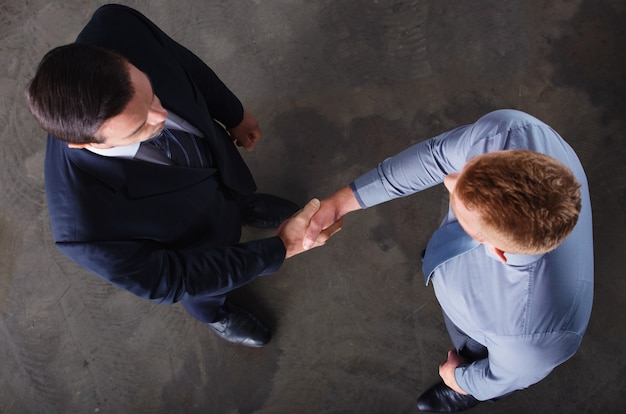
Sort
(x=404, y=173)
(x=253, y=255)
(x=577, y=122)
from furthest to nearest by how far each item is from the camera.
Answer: (x=577, y=122) < (x=253, y=255) < (x=404, y=173)

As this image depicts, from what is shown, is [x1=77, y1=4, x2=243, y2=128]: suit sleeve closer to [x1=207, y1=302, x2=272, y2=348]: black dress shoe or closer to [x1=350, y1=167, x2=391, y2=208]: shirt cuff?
[x1=350, y1=167, x2=391, y2=208]: shirt cuff

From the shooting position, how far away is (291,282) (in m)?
2.95

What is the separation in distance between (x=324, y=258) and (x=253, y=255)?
0.99 metres

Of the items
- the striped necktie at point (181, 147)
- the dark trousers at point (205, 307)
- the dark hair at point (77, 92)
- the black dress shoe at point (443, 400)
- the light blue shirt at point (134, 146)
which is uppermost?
the dark hair at point (77, 92)

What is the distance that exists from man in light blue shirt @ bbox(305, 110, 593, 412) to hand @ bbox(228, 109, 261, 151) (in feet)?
2.32

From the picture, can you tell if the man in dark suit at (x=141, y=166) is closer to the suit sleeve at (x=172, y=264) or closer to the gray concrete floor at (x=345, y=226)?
the suit sleeve at (x=172, y=264)

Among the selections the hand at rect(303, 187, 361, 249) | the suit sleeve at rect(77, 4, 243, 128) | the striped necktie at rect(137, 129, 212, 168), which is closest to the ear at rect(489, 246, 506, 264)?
the hand at rect(303, 187, 361, 249)

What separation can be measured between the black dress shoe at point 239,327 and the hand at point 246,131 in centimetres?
106

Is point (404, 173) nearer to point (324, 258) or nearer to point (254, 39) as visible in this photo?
point (324, 258)

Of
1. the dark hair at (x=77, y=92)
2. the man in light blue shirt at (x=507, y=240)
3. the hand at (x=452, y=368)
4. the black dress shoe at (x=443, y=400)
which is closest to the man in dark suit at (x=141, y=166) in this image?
the dark hair at (x=77, y=92)

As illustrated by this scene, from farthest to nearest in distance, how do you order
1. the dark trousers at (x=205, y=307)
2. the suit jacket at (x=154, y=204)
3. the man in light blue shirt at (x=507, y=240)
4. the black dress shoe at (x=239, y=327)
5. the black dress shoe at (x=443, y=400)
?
the black dress shoe at (x=239, y=327) → the black dress shoe at (x=443, y=400) → the dark trousers at (x=205, y=307) → the suit jacket at (x=154, y=204) → the man in light blue shirt at (x=507, y=240)

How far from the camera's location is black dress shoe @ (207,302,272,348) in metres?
2.75

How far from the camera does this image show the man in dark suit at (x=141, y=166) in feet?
4.57

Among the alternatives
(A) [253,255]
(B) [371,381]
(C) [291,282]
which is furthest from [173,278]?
(B) [371,381]
